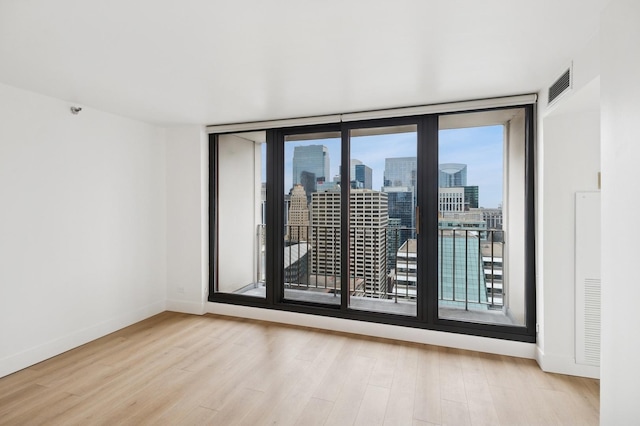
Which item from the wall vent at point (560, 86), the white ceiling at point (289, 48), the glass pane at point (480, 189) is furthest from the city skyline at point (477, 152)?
the wall vent at point (560, 86)

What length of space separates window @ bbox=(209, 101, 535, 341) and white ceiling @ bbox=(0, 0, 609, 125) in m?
0.61

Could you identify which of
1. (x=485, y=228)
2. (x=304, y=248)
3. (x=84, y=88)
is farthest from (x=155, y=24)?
(x=485, y=228)

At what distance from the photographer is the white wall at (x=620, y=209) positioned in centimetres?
131

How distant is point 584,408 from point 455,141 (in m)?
2.47

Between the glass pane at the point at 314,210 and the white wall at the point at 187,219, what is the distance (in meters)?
1.13

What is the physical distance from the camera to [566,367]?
8.54ft

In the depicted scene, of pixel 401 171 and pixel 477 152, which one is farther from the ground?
pixel 477 152

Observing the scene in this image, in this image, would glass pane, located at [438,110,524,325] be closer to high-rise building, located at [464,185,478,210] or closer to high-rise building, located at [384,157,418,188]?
high-rise building, located at [464,185,478,210]

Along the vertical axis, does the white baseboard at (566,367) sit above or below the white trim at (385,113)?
below

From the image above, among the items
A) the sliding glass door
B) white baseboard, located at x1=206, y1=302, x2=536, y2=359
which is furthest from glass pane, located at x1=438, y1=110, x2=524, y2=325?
the sliding glass door

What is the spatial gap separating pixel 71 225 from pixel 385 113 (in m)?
3.42

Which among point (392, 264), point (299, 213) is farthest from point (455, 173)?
point (299, 213)

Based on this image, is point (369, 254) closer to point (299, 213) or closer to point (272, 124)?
point (299, 213)

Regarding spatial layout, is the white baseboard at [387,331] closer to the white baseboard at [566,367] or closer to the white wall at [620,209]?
the white baseboard at [566,367]
